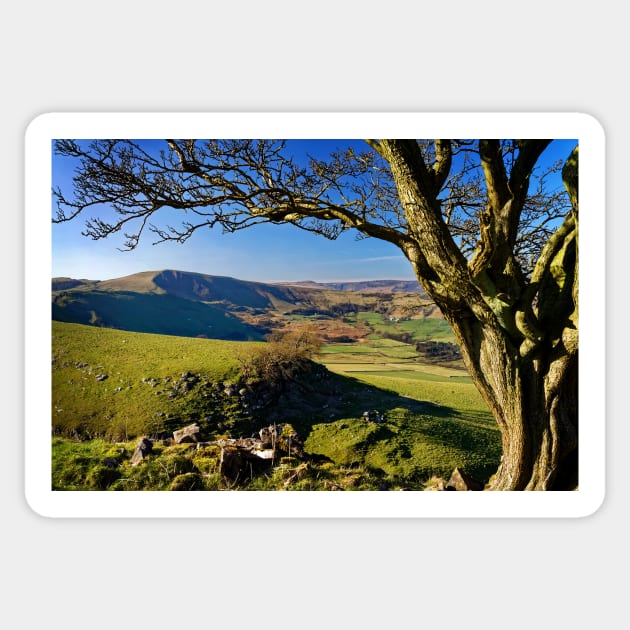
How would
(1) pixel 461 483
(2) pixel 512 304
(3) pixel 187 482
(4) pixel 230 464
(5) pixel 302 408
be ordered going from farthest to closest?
(5) pixel 302 408 < (1) pixel 461 483 < (4) pixel 230 464 < (3) pixel 187 482 < (2) pixel 512 304

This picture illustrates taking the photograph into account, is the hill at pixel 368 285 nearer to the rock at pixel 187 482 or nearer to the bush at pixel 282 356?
the bush at pixel 282 356

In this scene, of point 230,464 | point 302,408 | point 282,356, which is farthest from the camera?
point 302,408

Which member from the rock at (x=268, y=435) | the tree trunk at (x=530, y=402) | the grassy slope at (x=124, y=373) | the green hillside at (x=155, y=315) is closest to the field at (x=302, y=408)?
the grassy slope at (x=124, y=373)

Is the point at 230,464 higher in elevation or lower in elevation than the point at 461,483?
higher

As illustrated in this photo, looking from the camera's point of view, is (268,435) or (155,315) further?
(268,435)

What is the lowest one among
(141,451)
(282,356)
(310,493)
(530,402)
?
(310,493)

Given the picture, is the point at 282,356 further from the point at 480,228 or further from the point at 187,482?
the point at 480,228

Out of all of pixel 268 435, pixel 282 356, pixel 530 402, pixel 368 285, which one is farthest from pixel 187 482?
pixel 530 402
